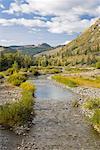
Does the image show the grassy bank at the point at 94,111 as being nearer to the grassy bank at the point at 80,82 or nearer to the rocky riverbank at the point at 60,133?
the rocky riverbank at the point at 60,133

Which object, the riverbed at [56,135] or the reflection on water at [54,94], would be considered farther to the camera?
the reflection on water at [54,94]

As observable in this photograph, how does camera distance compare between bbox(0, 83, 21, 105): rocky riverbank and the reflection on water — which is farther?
the reflection on water

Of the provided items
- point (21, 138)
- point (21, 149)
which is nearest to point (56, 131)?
point (21, 138)

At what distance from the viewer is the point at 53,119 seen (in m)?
39.8

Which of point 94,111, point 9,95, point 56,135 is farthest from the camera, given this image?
point 9,95

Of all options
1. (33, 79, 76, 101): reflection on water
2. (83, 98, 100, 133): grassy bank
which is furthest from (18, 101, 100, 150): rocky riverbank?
(33, 79, 76, 101): reflection on water

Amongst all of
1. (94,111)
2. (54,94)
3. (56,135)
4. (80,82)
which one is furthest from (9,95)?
(80,82)

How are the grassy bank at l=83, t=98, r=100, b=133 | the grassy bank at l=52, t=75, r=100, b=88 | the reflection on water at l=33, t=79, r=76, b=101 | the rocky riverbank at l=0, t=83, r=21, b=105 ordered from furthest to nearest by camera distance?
the grassy bank at l=52, t=75, r=100, b=88 < the reflection on water at l=33, t=79, r=76, b=101 < the rocky riverbank at l=0, t=83, r=21, b=105 < the grassy bank at l=83, t=98, r=100, b=133

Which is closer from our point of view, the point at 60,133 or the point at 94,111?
the point at 60,133

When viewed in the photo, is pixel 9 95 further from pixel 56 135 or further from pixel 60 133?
pixel 56 135

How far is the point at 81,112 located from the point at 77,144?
15.7 metres

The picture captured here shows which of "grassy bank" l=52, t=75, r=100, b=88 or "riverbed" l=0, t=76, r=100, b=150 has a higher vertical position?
"riverbed" l=0, t=76, r=100, b=150

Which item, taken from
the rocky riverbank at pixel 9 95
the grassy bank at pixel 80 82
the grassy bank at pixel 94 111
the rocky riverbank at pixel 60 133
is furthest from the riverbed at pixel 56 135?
the grassy bank at pixel 80 82

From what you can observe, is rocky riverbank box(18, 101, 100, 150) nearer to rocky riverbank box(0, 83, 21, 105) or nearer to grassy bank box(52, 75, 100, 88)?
rocky riverbank box(0, 83, 21, 105)
